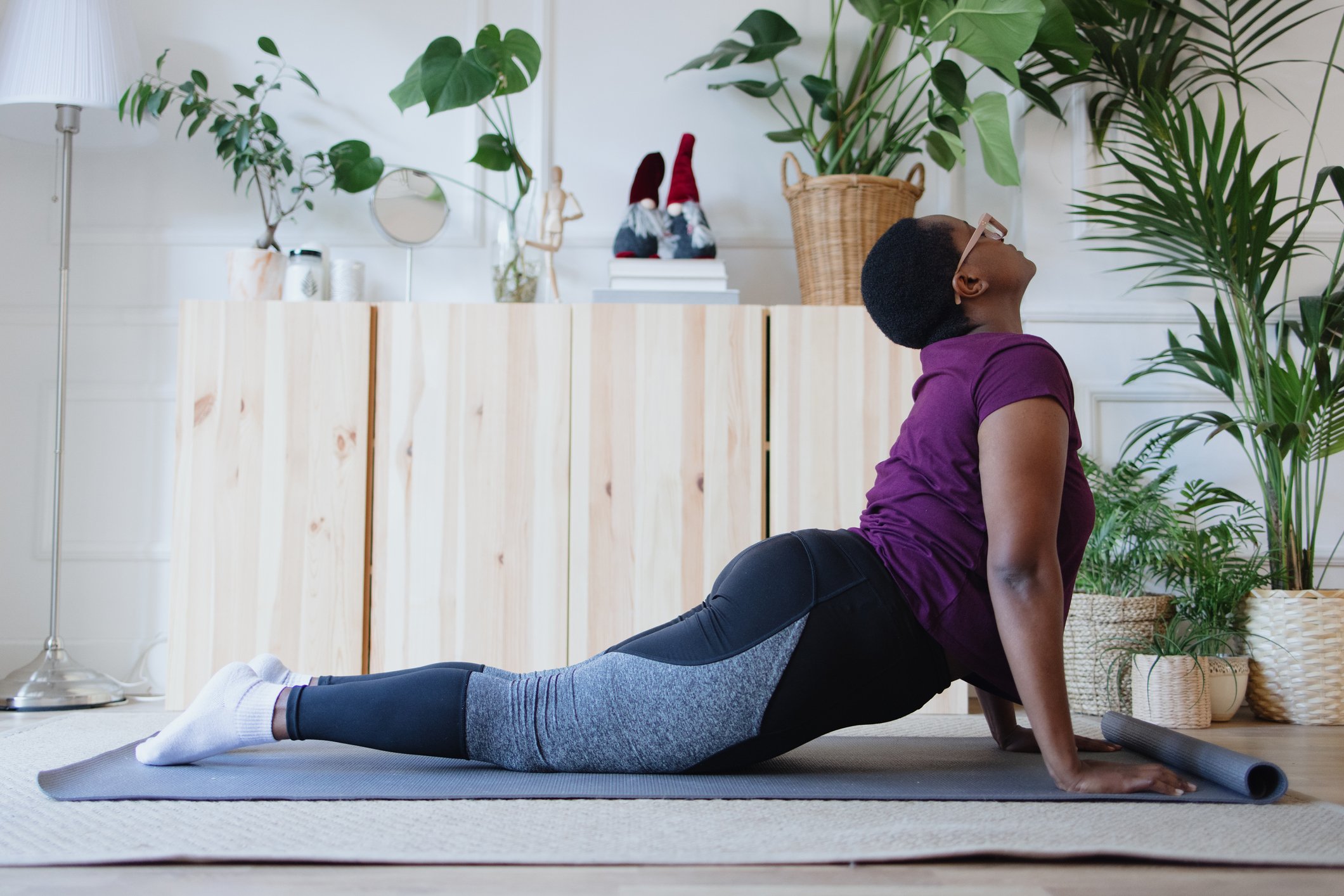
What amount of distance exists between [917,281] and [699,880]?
83 centimetres

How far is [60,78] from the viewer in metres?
2.54

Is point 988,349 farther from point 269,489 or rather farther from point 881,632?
A: point 269,489

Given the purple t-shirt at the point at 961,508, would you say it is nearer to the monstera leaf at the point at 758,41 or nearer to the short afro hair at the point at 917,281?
the short afro hair at the point at 917,281

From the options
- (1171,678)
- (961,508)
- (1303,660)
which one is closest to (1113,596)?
(1171,678)

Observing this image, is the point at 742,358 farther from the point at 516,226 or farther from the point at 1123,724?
the point at 1123,724

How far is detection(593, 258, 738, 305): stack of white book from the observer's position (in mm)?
2516

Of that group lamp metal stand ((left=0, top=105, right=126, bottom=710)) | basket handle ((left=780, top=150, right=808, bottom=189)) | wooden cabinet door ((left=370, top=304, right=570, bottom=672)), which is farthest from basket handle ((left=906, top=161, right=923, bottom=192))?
lamp metal stand ((left=0, top=105, right=126, bottom=710))

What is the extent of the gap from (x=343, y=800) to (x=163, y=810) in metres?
0.20

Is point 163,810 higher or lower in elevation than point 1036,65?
lower

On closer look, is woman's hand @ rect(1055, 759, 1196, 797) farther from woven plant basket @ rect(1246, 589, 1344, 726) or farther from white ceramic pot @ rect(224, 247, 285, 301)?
white ceramic pot @ rect(224, 247, 285, 301)

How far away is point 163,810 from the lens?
4.09 feet

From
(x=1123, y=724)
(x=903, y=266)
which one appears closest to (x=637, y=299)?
(x=903, y=266)

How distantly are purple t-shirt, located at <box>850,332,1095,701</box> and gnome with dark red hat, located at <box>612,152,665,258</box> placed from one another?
1.34 m

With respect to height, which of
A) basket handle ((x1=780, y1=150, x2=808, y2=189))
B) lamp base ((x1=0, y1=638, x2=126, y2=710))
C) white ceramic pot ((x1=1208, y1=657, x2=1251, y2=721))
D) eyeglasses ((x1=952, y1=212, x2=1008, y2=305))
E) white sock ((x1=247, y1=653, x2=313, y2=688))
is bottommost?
lamp base ((x1=0, y1=638, x2=126, y2=710))
